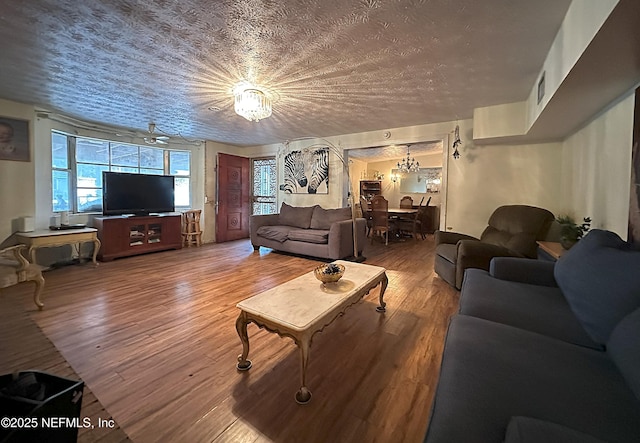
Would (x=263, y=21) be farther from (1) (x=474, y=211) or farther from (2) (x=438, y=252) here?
(1) (x=474, y=211)

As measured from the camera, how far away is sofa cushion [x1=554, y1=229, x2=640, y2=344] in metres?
1.13

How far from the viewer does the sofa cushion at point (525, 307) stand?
53.0 inches

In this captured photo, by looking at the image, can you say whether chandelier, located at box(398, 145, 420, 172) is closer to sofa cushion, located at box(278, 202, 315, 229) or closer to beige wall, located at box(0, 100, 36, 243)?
sofa cushion, located at box(278, 202, 315, 229)

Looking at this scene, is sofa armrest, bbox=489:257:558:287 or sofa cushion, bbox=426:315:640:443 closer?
sofa cushion, bbox=426:315:640:443

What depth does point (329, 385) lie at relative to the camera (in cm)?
157

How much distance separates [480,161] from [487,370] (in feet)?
12.7

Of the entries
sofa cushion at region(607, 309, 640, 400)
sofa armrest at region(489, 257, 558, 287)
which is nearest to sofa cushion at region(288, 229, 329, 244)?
sofa armrest at region(489, 257, 558, 287)

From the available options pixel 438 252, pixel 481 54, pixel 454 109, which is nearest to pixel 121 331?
pixel 438 252

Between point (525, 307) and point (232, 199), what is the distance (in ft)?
19.4

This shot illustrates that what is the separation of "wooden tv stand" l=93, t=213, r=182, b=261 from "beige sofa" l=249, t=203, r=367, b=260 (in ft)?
5.01

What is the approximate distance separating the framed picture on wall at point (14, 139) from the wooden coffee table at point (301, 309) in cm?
414

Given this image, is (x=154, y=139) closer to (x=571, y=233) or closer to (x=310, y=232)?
(x=310, y=232)

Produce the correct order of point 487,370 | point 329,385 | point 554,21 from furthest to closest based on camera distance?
1. point 554,21
2. point 329,385
3. point 487,370

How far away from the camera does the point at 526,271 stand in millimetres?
2004
